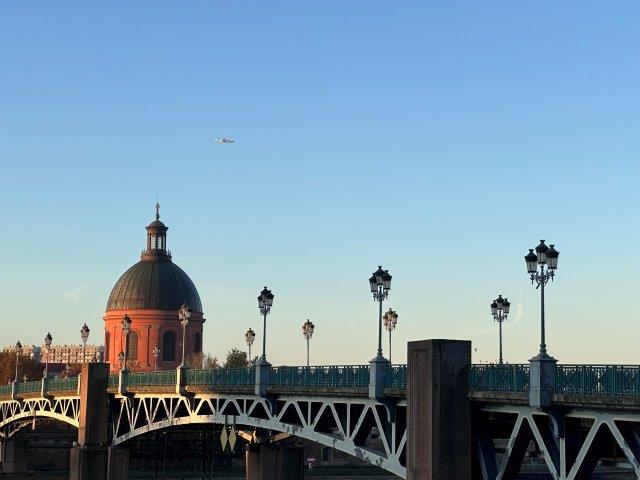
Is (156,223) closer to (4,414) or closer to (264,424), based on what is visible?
(4,414)

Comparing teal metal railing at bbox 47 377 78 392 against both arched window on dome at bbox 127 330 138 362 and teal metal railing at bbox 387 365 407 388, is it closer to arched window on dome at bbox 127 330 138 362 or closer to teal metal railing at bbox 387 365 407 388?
teal metal railing at bbox 387 365 407 388

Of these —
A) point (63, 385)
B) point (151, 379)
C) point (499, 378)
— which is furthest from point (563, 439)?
point (63, 385)

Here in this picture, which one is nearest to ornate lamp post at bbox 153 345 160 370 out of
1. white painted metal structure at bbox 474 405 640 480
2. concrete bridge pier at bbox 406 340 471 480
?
concrete bridge pier at bbox 406 340 471 480

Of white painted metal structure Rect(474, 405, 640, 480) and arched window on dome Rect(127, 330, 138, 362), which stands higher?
arched window on dome Rect(127, 330, 138, 362)

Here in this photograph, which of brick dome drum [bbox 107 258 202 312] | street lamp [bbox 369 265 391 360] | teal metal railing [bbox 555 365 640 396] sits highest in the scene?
brick dome drum [bbox 107 258 202 312]

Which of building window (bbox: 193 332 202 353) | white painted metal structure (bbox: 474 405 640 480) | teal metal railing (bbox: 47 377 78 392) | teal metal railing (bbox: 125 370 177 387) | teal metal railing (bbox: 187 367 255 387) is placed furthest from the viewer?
building window (bbox: 193 332 202 353)

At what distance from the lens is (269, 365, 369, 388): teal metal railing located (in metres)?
49.0

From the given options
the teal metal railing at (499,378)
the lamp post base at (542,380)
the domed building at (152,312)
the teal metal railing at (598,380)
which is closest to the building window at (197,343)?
the domed building at (152,312)

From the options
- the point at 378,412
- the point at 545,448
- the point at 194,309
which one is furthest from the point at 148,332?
the point at 545,448

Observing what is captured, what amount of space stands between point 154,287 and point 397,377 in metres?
110

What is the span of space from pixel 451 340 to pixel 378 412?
7.46m

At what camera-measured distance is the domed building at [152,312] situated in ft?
500

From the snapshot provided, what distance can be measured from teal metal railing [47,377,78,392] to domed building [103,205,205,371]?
187 feet

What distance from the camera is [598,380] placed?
1363 inches
